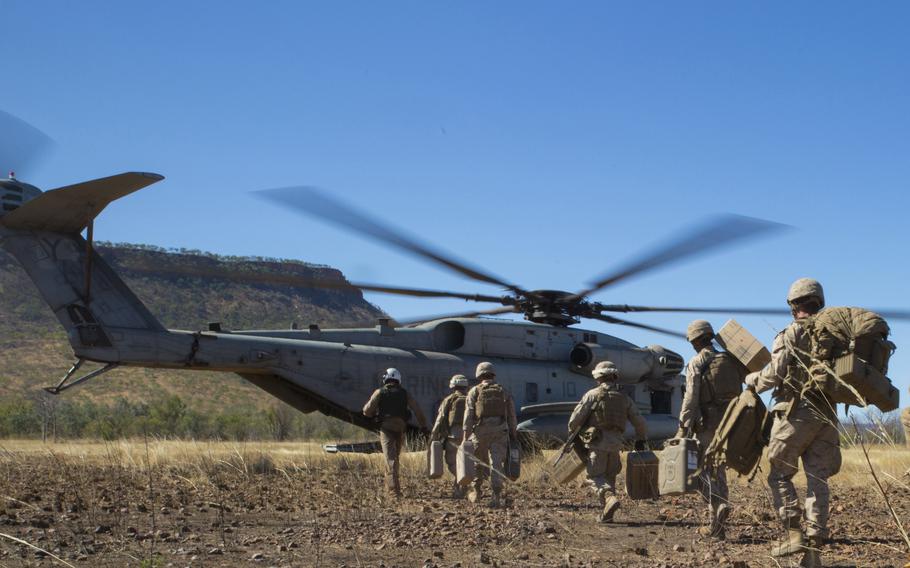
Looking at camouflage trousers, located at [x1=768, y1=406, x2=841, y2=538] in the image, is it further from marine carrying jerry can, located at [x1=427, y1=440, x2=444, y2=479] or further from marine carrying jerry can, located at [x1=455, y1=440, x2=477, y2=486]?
marine carrying jerry can, located at [x1=427, y1=440, x2=444, y2=479]

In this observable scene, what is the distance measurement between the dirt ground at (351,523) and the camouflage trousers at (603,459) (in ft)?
1.35

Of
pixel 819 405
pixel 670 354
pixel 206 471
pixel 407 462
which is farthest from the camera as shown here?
pixel 670 354

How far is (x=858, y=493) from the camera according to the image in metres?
11.1

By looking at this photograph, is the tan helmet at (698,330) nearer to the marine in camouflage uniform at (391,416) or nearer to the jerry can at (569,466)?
the jerry can at (569,466)

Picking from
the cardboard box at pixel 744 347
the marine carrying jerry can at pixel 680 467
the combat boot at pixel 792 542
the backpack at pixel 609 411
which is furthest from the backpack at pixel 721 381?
the combat boot at pixel 792 542

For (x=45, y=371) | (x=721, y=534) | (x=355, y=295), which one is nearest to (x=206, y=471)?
(x=721, y=534)

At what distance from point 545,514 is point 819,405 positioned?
3.63 meters

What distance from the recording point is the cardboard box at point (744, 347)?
715cm

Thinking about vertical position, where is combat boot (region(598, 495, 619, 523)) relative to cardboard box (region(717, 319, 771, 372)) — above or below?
below

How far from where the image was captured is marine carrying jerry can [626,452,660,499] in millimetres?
8922

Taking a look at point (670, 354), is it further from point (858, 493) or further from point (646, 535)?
point (646, 535)

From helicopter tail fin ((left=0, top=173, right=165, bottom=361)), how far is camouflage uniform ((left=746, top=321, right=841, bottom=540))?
1031 centimetres

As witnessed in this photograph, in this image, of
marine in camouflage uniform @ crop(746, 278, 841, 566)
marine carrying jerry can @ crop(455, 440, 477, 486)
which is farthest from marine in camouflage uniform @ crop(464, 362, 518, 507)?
marine in camouflage uniform @ crop(746, 278, 841, 566)

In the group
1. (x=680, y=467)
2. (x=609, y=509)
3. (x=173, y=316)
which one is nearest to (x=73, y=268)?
(x=609, y=509)
